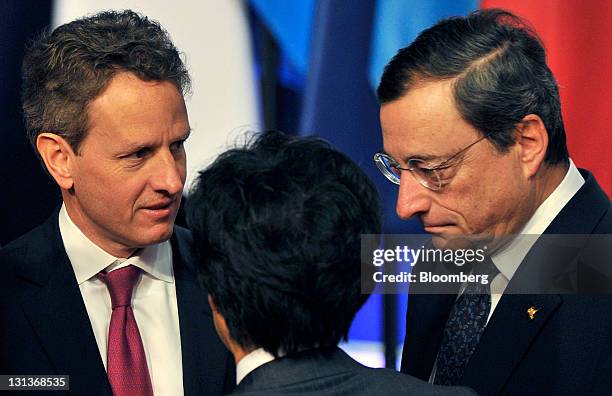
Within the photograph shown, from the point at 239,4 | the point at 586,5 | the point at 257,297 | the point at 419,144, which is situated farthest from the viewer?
the point at 239,4

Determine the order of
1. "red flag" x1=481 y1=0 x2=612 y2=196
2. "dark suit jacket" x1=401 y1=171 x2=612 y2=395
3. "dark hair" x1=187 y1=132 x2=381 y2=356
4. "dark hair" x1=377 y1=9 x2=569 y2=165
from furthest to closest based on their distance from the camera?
"red flag" x1=481 y1=0 x2=612 y2=196, "dark hair" x1=377 y1=9 x2=569 y2=165, "dark suit jacket" x1=401 y1=171 x2=612 y2=395, "dark hair" x1=187 y1=132 x2=381 y2=356

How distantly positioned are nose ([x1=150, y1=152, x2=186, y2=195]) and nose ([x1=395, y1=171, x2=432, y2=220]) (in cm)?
51

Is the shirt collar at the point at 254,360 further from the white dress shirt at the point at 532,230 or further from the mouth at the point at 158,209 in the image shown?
the white dress shirt at the point at 532,230

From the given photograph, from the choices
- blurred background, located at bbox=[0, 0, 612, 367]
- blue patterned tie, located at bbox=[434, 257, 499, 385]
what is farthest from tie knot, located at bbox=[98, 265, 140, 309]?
blurred background, located at bbox=[0, 0, 612, 367]

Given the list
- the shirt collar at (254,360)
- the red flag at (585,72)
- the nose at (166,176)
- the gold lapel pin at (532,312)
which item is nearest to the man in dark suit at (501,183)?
the gold lapel pin at (532,312)

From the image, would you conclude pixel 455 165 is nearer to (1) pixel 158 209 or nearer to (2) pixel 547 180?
(2) pixel 547 180

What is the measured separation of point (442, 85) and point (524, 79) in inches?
7.2

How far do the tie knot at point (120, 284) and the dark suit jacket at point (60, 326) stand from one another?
75 millimetres

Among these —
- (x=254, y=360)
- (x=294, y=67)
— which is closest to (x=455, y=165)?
(x=254, y=360)

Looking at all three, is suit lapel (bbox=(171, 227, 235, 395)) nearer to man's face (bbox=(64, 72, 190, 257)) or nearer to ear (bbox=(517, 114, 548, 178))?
man's face (bbox=(64, 72, 190, 257))

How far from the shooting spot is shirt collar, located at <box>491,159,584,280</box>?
85.8 inches

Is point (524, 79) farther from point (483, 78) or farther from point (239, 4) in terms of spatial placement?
point (239, 4)

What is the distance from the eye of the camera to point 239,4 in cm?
342

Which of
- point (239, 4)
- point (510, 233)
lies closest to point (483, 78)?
point (510, 233)
